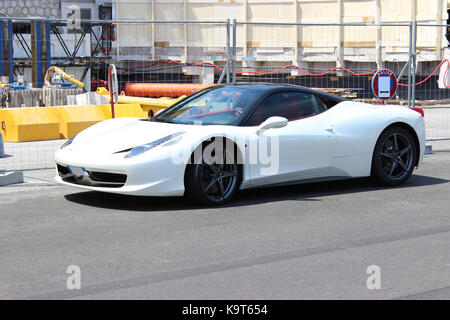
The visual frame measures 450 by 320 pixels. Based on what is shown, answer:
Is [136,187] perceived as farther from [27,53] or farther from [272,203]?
[27,53]

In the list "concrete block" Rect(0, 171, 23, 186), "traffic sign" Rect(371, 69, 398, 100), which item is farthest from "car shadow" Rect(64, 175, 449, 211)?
"traffic sign" Rect(371, 69, 398, 100)

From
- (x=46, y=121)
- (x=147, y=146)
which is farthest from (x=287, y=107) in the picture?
(x=46, y=121)

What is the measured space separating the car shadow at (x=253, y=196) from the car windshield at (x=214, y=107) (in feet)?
2.73

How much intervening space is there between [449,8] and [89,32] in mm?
12599

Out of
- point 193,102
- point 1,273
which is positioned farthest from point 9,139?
point 1,273

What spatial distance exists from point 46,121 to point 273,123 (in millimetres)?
7049

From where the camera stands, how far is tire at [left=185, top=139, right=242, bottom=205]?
6.90m

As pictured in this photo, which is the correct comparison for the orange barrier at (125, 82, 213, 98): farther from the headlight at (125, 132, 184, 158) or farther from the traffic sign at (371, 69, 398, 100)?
the headlight at (125, 132, 184, 158)

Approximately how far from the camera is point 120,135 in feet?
23.7

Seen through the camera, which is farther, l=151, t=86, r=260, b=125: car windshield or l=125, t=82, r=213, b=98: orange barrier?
l=125, t=82, r=213, b=98: orange barrier

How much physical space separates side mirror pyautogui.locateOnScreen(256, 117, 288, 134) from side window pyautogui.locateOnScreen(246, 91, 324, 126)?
0.16m

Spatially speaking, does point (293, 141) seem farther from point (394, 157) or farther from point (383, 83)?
point (383, 83)

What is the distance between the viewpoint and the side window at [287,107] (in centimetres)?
751

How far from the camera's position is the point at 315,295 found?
4.38 meters
